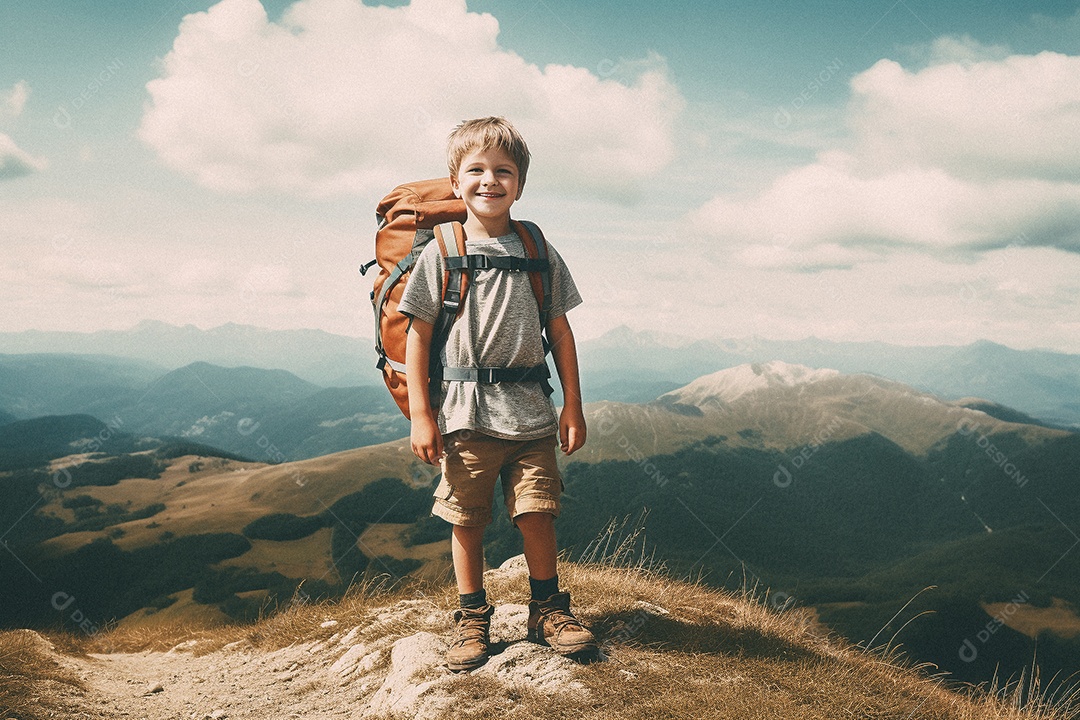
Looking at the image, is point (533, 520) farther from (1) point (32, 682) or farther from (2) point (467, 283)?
(1) point (32, 682)

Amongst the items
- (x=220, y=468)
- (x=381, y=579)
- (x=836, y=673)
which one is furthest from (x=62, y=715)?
(x=220, y=468)

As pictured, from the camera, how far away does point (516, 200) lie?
4238 millimetres

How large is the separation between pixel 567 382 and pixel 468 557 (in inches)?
58.4

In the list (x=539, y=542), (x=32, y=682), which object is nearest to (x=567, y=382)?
(x=539, y=542)

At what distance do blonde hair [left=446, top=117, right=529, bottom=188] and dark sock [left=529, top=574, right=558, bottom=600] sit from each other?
2.87 metres

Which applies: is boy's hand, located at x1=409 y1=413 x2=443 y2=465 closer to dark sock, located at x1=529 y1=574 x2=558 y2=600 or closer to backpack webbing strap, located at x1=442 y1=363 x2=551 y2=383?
backpack webbing strap, located at x1=442 y1=363 x2=551 y2=383

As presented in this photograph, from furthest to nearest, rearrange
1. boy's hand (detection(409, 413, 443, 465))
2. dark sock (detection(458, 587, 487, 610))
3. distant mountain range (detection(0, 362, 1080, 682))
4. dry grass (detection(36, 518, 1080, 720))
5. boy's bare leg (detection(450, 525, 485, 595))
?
1. distant mountain range (detection(0, 362, 1080, 682))
2. dark sock (detection(458, 587, 487, 610))
3. boy's bare leg (detection(450, 525, 485, 595))
4. boy's hand (detection(409, 413, 443, 465))
5. dry grass (detection(36, 518, 1080, 720))

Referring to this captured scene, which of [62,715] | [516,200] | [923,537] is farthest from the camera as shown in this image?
[923,537]

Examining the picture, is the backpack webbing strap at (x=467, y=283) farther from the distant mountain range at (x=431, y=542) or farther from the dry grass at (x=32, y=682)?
the distant mountain range at (x=431, y=542)

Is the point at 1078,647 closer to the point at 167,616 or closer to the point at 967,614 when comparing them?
the point at 967,614

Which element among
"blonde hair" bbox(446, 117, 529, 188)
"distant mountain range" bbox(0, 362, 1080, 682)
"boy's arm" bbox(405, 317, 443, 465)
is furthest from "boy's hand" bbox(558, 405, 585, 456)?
"distant mountain range" bbox(0, 362, 1080, 682)

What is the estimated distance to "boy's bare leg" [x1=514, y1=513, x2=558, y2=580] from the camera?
166 inches

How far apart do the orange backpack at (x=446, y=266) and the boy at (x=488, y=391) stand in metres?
0.07

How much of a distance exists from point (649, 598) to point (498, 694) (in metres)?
2.52
